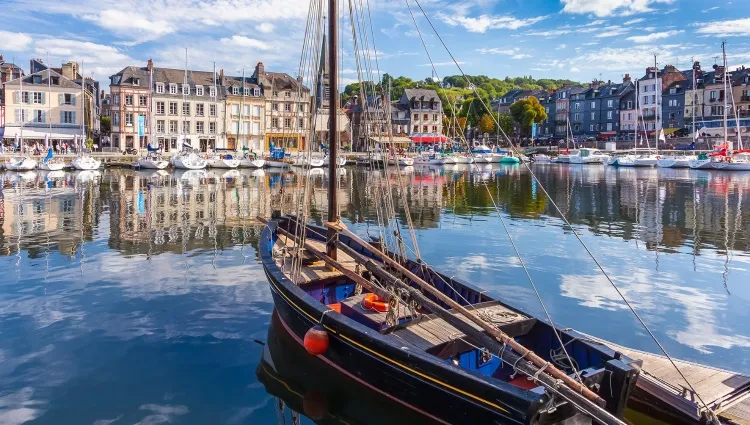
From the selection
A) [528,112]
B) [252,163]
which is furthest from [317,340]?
[528,112]

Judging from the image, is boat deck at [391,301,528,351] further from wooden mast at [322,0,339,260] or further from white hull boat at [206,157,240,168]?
white hull boat at [206,157,240,168]


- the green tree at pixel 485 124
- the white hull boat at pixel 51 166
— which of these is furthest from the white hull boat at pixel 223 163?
the green tree at pixel 485 124

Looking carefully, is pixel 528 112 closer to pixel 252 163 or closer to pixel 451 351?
pixel 252 163

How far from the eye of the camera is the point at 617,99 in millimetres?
117250

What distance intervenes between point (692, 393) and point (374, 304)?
5494 millimetres

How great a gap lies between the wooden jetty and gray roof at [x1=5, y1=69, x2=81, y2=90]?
87.9 metres

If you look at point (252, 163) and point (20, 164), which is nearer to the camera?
point (20, 164)

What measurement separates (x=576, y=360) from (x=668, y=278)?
37.3 feet

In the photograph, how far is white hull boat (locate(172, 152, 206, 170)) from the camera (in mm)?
71812

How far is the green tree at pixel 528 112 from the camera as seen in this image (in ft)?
379

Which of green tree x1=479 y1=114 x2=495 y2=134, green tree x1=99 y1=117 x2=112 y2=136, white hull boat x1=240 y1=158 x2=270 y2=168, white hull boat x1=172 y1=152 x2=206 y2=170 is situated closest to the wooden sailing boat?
white hull boat x1=172 y1=152 x2=206 y2=170

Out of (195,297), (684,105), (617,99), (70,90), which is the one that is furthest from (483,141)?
(195,297)

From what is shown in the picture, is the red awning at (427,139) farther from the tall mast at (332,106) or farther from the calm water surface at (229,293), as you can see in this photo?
the tall mast at (332,106)

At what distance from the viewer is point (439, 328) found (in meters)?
9.68
